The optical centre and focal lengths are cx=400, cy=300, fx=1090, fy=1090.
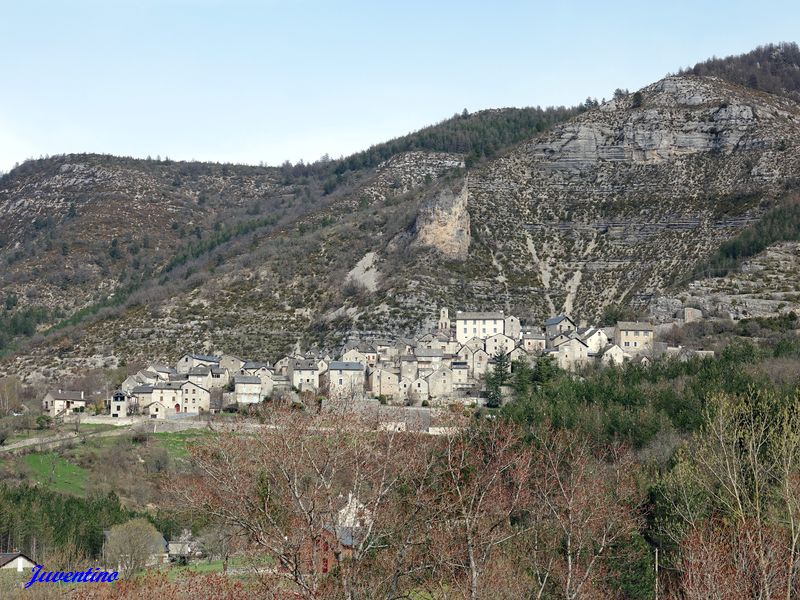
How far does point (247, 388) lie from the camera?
87.5 meters

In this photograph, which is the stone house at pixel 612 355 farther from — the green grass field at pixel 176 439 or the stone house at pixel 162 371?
the stone house at pixel 162 371

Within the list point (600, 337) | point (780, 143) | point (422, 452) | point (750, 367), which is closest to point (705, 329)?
point (600, 337)

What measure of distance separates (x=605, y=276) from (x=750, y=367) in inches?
2142

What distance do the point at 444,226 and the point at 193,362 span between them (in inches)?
1515

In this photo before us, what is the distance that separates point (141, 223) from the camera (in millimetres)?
188750

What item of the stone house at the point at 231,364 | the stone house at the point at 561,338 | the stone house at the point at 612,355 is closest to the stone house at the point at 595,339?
the stone house at the point at 561,338

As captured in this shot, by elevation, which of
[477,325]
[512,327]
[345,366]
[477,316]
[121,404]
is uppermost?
[477,316]

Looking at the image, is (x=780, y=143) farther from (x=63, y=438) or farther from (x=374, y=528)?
(x=374, y=528)

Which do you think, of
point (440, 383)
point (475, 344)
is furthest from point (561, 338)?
point (440, 383)

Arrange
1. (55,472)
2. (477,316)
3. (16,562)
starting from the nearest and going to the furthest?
(16,562)
(55,472)
(477,316)

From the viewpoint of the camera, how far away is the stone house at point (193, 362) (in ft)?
315

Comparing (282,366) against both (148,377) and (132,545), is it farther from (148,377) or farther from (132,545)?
(132,545)
